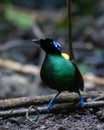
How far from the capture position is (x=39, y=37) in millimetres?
8031

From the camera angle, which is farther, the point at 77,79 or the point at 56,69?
the point at 77,79

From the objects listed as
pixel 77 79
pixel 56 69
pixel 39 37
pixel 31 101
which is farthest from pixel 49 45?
pixel 39 37

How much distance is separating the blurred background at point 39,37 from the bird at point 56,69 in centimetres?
286

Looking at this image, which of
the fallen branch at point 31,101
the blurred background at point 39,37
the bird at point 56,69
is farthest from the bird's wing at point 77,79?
the blurred background at point 39,37

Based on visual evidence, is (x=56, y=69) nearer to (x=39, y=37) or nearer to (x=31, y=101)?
(x=31, y=101)

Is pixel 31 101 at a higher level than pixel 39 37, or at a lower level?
lower

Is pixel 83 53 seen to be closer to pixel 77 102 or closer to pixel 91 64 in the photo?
pixel 91 64

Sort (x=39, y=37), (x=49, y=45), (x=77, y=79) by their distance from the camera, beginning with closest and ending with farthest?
(x=49, y=45) → (x=77, y=79) → (x=39, y=37)

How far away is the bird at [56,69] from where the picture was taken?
3436 millimetres

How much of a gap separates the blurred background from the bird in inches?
113

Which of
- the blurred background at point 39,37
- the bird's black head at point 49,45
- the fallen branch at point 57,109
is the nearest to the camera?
the bird's black head at point 49,45

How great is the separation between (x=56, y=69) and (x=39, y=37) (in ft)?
15.0

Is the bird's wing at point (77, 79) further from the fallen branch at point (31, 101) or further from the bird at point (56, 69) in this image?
the fallen branch at point (31, 101)

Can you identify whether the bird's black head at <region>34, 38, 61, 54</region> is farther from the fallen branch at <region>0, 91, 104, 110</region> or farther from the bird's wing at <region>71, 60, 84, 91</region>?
the fallen branch at <region>0, 91, 104, 110</region>
